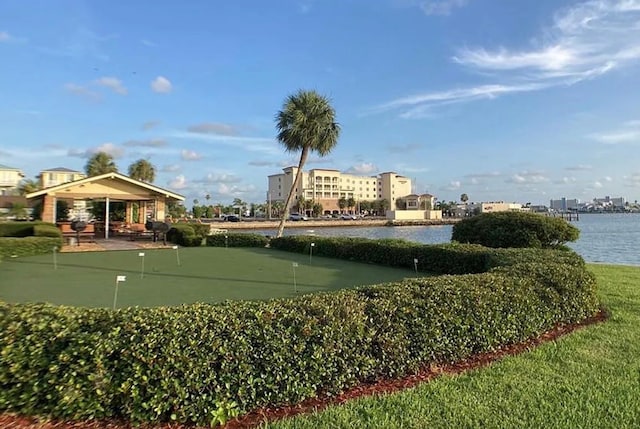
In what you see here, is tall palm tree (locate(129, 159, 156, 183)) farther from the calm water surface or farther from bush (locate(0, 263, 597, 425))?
bush (locate(0, 263, 597, 425))

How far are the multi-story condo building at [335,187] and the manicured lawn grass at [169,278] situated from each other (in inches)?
3755

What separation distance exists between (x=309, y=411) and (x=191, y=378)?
2.84ft

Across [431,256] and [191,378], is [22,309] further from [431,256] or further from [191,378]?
[431,256]

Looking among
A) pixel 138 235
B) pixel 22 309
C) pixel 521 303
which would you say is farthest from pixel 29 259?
pixel 521 303

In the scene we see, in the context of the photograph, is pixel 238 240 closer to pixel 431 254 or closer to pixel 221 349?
pixel 431 254

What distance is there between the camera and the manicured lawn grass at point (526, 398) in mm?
2736

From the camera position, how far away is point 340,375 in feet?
10.6

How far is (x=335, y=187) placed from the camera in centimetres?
11888

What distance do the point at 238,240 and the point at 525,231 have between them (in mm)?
11572

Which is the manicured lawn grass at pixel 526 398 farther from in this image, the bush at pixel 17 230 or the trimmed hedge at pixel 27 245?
the bush at pixel 17 230

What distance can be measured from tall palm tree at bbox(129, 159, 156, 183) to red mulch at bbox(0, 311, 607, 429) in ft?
157

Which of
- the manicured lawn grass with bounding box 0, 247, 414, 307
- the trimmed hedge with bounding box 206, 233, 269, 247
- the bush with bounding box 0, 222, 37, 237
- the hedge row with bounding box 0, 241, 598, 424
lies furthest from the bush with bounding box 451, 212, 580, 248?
the bush with bounding box 0, 222, 37, 237

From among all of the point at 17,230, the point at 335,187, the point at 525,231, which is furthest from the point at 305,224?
the point at 525,231

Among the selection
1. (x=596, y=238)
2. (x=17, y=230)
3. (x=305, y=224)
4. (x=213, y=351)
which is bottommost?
(x=596, y=238)
